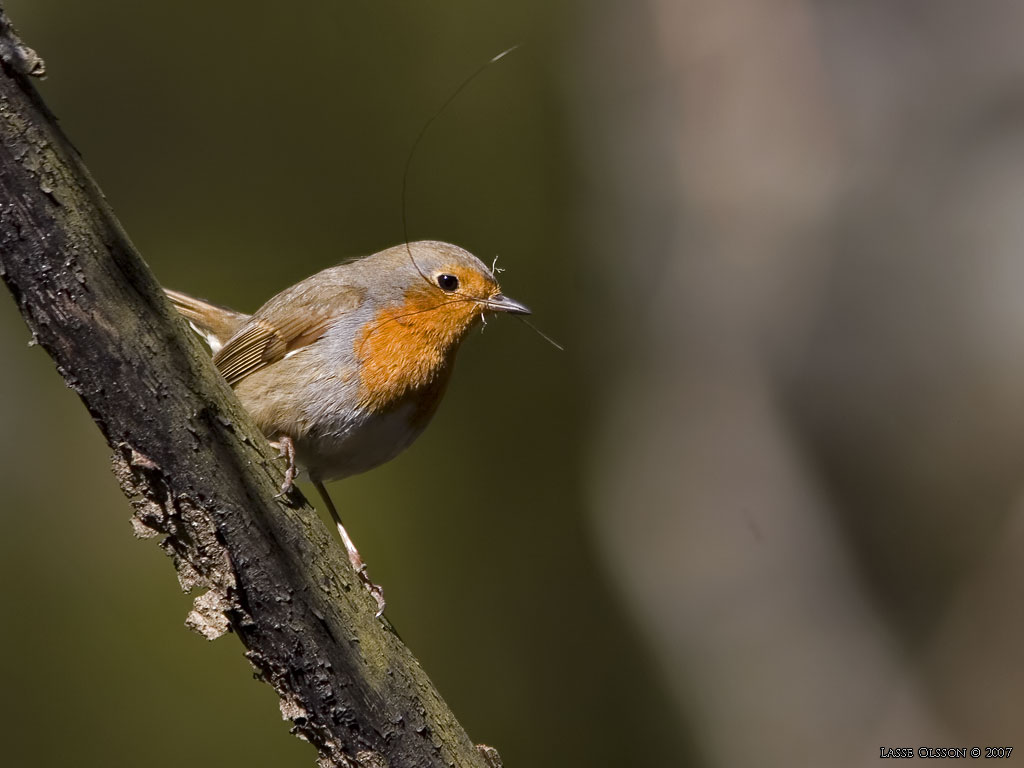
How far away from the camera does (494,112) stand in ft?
19.5

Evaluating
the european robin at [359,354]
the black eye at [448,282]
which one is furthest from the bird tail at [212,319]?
the black eye at [448,282]

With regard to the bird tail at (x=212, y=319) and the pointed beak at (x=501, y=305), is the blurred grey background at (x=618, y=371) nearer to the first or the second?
the bird tail at (x=212, y=319)

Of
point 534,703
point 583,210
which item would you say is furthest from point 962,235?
point 534,703

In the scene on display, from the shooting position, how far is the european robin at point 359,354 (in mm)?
3020

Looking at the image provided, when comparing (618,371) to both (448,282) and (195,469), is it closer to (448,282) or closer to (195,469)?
(448,282)

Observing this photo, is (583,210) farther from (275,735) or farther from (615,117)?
(275,735)

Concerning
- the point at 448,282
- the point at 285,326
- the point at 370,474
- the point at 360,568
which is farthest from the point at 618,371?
the point at 360,568

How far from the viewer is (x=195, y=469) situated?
204cm

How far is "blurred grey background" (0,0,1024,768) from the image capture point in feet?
16.6

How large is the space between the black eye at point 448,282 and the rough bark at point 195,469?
1200 millimetres

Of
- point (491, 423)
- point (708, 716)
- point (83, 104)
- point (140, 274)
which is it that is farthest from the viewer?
point (708, 716)

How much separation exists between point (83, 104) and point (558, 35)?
9.55 feet

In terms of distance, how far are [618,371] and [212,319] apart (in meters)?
3.32

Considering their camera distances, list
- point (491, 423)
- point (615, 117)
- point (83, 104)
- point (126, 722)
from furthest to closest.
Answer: point (615, 117)
point (491, 423)
point (83, 104)
point (126, 722)
